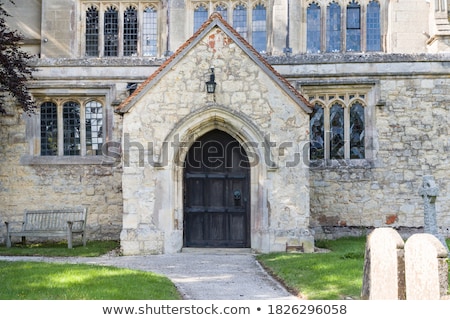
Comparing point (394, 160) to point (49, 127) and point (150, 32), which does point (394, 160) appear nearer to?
point (150, 32)

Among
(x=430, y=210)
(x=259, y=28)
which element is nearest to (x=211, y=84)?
(x=430, y=210)

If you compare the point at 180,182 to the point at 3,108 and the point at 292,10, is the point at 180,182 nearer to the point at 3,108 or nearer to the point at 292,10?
the point at 3,108

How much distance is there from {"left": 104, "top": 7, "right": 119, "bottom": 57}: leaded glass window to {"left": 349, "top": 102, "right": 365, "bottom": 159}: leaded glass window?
7.77 meters

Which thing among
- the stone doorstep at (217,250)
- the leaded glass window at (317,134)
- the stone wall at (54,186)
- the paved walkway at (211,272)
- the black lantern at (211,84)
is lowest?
the paved walkway at (211,272)

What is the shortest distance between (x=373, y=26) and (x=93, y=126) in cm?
900

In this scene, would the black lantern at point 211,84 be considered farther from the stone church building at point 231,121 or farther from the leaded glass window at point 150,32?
the leaded glass window at point 150,32

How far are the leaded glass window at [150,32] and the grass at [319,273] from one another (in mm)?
9307

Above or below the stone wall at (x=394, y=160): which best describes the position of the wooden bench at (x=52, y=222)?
below

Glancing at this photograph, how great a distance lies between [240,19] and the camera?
19922 millimetres

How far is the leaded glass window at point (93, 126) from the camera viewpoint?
17.1m

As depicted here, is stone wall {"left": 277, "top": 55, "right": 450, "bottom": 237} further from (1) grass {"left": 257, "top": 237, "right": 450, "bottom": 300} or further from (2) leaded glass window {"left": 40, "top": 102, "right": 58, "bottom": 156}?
(2) leaded glass window {"left": 40, "top": 102, "right": 58, "bottom": 156}

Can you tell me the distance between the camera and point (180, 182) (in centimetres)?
1409

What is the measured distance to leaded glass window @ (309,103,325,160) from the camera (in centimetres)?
1664

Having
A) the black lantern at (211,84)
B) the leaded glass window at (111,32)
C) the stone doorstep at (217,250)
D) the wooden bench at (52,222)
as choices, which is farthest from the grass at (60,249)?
the leaded glass window at (111,32)
